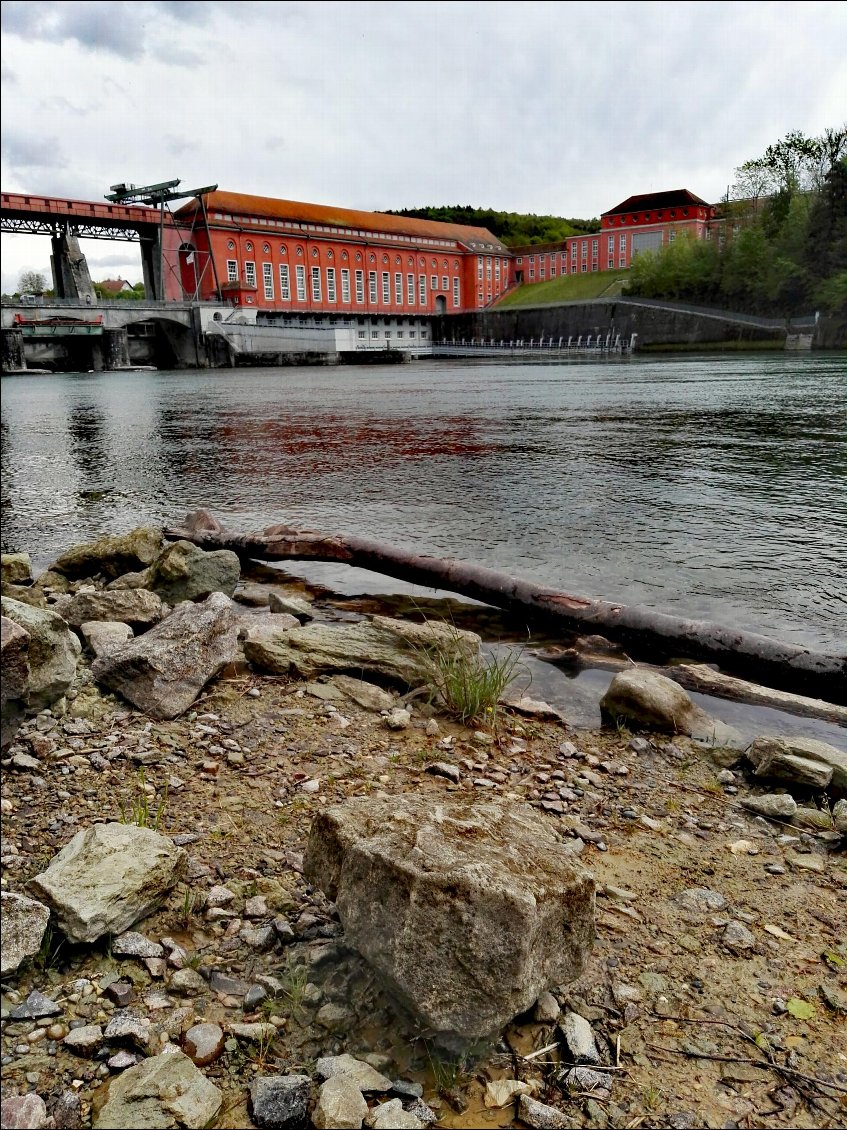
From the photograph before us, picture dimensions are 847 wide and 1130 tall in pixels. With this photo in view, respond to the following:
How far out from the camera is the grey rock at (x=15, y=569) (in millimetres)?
7031

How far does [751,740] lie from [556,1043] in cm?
285

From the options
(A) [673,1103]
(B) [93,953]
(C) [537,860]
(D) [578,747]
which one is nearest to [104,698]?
(B) [93,953]

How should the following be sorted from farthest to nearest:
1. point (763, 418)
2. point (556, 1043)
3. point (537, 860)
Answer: point (763, 418) < point (537, 860) < point (556, 1043)

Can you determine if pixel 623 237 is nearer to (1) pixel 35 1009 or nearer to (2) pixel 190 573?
(2) pixel 190 573

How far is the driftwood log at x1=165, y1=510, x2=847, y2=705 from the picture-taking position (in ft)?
16.7

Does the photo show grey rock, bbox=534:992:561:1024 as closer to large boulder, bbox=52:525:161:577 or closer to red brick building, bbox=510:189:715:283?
large boulder, bbox=52:525:161:577

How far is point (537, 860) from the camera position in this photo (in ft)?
7.54

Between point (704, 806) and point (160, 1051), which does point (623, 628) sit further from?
point (160, 1051)

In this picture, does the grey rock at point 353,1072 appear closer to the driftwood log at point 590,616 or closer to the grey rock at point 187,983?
the grey rock at point 187,983

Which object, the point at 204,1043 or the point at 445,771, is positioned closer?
the point at 204,1043

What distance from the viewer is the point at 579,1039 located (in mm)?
2154

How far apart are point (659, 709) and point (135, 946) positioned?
10.2 feet

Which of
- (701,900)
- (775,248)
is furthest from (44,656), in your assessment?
(775,248)

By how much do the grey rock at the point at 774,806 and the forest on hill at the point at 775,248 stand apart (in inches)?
2838
